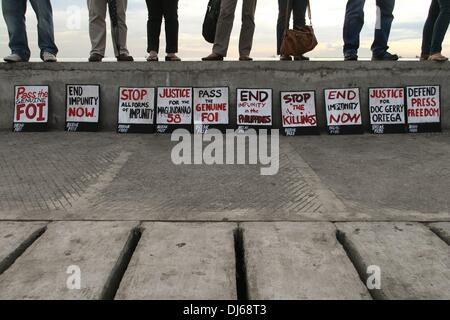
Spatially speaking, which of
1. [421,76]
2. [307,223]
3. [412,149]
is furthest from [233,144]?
[421,76]

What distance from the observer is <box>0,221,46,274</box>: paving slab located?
210 cm

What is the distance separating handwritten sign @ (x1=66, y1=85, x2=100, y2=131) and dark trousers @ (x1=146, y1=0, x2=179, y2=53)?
38.9 inches

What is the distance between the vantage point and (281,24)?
237 inches

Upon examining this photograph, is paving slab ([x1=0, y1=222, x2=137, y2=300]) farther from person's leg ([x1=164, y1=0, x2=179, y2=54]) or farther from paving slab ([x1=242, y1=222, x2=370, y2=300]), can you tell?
person's leg ([x1=164, y1=0, x2=179, y2=54])

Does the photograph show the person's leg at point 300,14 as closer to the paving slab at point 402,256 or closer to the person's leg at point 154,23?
the person's leg at point 154,23

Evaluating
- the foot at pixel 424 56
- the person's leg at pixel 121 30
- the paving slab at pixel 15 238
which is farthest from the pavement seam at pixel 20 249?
the foot at pixel 424 56

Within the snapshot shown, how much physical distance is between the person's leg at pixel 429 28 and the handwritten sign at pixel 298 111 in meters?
1.94

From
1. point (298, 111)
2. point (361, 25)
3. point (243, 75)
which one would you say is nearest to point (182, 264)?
point (298, 111)

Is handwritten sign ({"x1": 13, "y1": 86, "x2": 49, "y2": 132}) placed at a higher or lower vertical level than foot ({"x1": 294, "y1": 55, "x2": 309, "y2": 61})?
lower

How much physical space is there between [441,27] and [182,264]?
16.7 feet

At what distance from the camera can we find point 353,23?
18.3 feet

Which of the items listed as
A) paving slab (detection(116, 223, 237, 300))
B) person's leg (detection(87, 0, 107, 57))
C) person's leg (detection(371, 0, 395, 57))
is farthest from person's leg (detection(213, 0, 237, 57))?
paving slab (detection(116, 223, 237, 300))

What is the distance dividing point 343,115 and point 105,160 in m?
3.10
